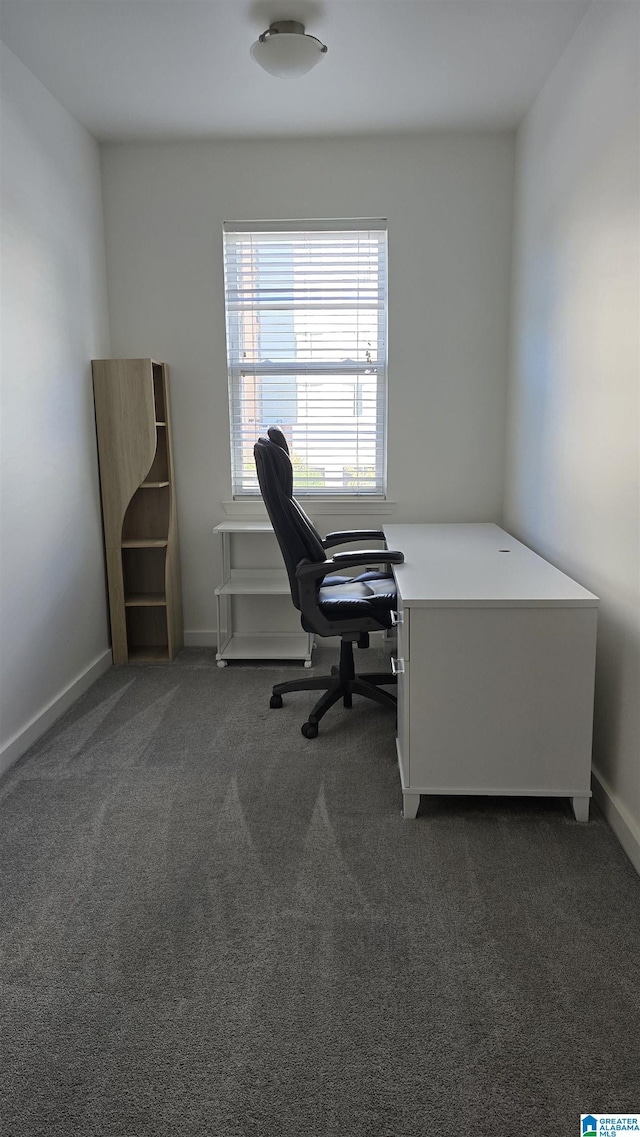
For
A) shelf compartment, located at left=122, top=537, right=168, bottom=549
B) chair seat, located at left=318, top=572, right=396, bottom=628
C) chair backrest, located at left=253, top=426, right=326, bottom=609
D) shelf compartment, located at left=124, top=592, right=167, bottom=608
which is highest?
chair backrest, located at left=253, top=426, right=326, bottom=609

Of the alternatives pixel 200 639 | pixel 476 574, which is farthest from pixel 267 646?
pixel 476 574

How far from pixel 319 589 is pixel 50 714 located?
1.28 metres

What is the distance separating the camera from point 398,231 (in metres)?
3.90

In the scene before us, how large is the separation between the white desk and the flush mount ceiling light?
6.33ft

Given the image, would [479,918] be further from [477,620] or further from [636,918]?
[477,620]

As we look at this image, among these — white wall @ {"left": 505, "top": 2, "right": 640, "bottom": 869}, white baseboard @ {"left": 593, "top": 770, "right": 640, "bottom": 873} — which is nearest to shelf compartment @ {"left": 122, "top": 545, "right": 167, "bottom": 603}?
white wall @ {"left": 505, "top": 2, "right": 640, "bottom": 869}

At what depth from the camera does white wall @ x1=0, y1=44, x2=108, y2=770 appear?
113 inches

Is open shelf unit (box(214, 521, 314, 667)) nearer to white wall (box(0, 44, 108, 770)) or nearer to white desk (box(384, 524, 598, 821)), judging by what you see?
white wall (box(0, 44, 108, 770))

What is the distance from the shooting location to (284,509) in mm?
2861

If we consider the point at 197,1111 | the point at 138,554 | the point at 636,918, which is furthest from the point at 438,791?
the point at 138,554

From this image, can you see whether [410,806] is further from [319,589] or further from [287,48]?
[287,48]

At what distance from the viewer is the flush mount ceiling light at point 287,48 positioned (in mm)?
2632

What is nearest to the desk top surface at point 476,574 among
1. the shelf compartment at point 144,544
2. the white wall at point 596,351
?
the white wall at point 596,351

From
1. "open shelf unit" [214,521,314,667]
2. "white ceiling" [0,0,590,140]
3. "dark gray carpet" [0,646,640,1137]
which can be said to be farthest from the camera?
"open shelf unit" [214,521,314,667]
